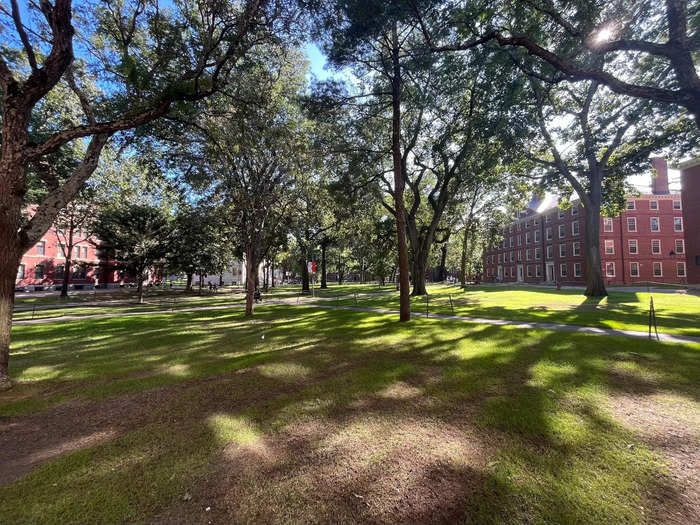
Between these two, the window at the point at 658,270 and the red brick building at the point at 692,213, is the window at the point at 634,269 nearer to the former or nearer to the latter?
the window at the point at 658,270

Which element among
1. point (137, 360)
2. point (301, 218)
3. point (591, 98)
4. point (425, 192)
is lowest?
point (137, 360)

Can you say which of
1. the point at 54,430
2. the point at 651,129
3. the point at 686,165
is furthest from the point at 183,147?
the point at 686,165

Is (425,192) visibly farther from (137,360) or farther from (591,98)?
(137,360)

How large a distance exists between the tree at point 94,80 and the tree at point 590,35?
6.25 metres

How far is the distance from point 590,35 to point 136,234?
32.1m

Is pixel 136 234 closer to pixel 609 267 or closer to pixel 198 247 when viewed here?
pixel 198 247

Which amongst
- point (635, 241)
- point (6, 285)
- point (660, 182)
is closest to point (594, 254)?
point (635, 241)

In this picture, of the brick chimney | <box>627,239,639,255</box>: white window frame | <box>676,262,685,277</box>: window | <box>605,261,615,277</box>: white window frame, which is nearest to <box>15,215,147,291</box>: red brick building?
<box>605,261,615,277</box>: white window frame

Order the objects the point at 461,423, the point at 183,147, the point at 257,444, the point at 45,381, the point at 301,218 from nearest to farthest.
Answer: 1. the point at 257,444
2. the point at 461,423
3. the point at 45,381
4. the point at 183,147
5. the point at 301,218

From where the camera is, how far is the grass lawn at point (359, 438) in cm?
269

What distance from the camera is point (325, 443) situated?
12.3 ft

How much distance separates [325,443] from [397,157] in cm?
1222

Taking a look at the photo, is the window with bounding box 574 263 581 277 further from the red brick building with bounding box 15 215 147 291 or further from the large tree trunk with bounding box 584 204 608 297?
the red brick building with bounding box 15 215 147 291

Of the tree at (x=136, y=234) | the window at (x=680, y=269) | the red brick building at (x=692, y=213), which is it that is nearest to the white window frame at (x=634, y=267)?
the window at (x=680, y=269)
